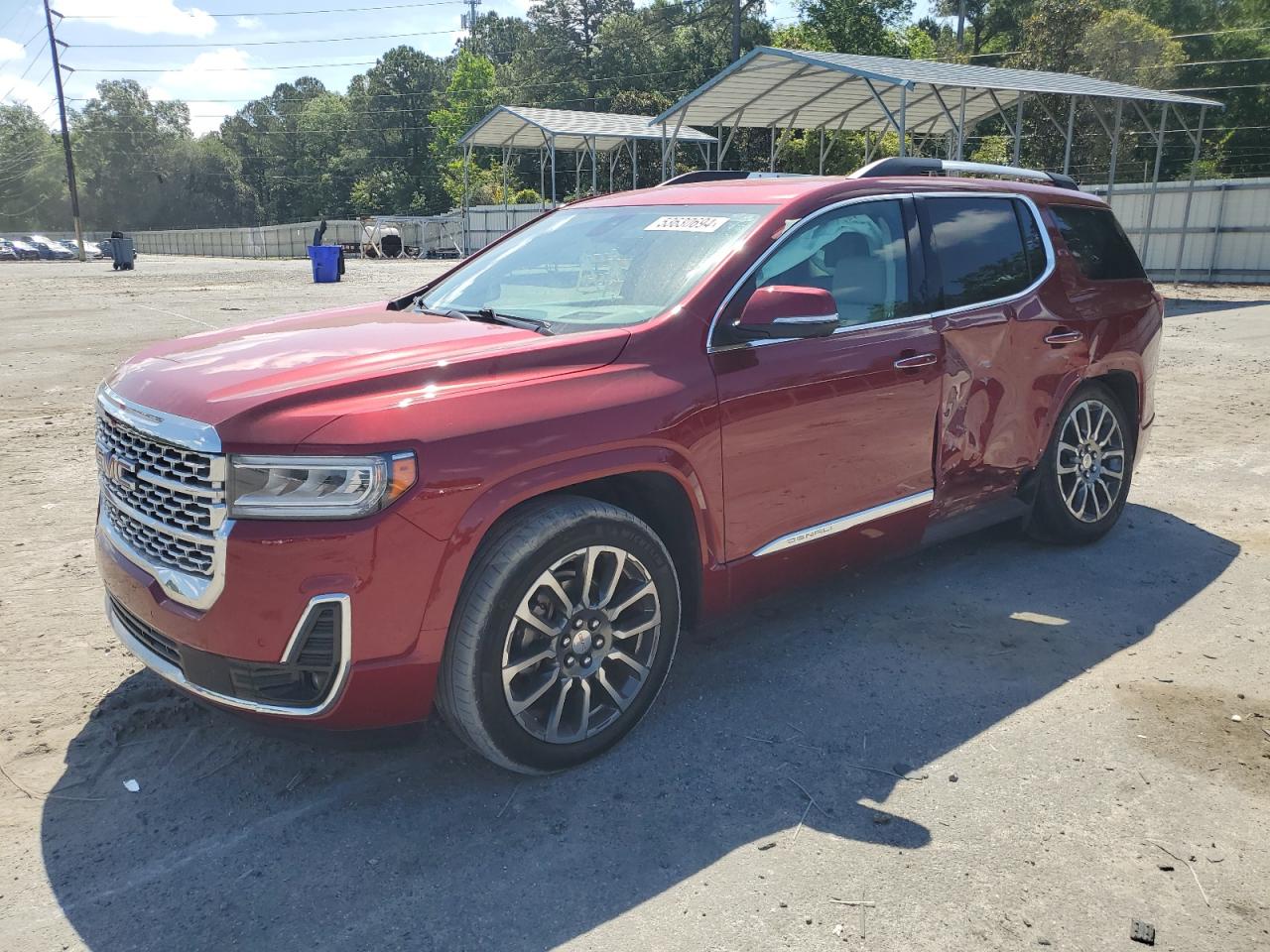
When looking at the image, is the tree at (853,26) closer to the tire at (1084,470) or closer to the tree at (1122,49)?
the tree at (1122,49)

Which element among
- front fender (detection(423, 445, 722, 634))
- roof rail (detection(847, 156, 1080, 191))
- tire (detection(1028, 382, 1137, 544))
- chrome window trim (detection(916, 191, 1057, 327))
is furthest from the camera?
tire (detection(1028, 382, 1137, 544))

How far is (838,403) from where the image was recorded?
12.6ft

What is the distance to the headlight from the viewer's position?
2.70 meters

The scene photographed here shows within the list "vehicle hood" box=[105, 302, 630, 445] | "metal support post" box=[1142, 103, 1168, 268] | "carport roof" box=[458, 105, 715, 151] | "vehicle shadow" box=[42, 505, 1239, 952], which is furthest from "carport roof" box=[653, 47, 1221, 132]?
"vehicle hood" box=[105, 302, 630, 445]

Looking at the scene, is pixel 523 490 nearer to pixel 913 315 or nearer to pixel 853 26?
pixel 913 315

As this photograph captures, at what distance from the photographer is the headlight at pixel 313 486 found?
8.86ft

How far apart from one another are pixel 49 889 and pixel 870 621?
10.7 feet

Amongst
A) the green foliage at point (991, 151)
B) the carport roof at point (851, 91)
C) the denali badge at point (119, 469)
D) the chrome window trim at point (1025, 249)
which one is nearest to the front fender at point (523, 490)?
the denali badge at point (119, 469)

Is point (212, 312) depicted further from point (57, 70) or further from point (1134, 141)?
point (57, 70)

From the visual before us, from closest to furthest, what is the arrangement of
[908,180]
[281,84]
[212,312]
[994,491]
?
[908,180] → [994,491] → [212,312] → [281,84]

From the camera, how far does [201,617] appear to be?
2.81 meters

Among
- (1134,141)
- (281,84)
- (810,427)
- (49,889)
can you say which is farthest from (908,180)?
(281,84)

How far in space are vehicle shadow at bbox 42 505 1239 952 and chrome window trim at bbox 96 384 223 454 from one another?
0.87 meters

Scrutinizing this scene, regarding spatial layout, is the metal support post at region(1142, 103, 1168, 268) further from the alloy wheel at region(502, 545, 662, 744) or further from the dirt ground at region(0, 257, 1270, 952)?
the alloy wheel at region(502, 545, 662, 744)
